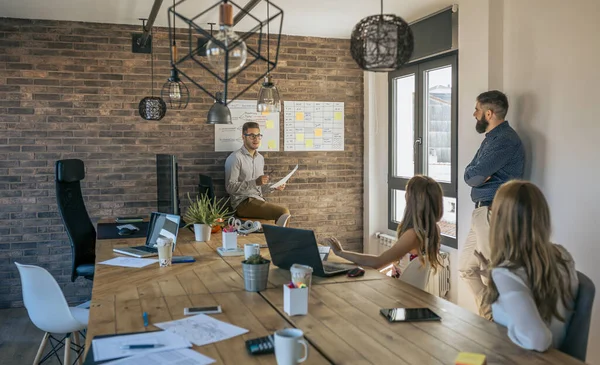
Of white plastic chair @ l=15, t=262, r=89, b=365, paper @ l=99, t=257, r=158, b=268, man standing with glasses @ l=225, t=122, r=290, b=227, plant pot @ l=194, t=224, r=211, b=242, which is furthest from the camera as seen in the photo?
man standing with glasses @ l=225, t=122, r=290, b=227

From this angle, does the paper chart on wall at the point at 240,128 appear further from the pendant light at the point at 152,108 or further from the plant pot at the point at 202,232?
the plant pot at the point at 202,232

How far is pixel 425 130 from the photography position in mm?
5887

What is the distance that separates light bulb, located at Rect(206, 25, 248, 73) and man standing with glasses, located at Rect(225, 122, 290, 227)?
160 inches

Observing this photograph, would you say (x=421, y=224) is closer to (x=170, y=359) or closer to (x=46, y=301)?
(x=170, y=359)

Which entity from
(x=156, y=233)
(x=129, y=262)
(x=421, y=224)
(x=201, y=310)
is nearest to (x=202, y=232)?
(x=156, y=233)

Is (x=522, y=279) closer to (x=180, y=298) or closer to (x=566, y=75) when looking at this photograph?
(x=180, y=298)

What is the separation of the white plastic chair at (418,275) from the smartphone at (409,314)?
728mm

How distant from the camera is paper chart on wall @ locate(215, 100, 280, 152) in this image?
6.38 meters

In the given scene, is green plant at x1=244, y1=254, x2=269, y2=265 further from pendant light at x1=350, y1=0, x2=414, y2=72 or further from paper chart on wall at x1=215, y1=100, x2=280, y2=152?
paper chart on wall at x1=215, y1=100, x2=280, y2=152

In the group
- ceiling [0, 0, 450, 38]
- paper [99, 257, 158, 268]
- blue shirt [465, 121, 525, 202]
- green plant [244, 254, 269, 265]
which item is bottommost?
paper [99, 257, 158, 268]

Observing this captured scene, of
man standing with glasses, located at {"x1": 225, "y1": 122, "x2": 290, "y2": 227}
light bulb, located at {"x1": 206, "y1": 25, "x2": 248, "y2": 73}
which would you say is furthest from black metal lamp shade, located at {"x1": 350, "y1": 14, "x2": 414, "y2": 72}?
man standing with glasses, located at {"x1": 225, "y1": 122, "x2": 290, "y2": 227}

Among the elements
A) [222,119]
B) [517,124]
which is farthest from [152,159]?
[517,124]

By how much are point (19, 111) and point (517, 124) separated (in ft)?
15.1

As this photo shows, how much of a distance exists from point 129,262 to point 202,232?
81 cm
